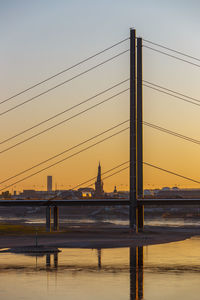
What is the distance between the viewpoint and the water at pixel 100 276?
25.8 metres

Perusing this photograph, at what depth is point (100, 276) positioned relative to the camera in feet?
103

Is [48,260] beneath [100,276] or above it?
above

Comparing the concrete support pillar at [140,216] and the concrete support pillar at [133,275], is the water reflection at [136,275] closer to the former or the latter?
the concrete support pillar at [133,275]

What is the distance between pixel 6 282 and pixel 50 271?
15.1ft

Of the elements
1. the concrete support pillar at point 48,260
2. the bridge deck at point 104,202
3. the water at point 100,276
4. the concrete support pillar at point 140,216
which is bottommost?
the water at point 100,276

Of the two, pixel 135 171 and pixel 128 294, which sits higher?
pixel 135 171

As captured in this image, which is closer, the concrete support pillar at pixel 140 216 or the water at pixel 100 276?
the water at pixel 100 276

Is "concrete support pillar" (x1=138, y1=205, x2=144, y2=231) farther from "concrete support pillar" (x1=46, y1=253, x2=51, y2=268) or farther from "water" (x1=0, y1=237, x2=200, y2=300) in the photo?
"concrete support pillar" (x1=46, y1=253, x2=51, y2=268)

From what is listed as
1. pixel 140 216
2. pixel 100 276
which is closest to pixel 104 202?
pixel 140 216

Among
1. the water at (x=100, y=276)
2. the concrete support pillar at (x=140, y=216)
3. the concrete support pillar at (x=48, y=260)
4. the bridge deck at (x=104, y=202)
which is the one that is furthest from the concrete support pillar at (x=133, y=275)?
the bridge deck at (x=104, y=202)

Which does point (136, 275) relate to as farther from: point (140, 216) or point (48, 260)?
point (140, 216)

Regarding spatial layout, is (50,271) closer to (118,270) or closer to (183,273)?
(118,270)

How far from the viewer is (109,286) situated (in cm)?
2794

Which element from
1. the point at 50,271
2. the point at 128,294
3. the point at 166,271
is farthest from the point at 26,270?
the point at 128,294
